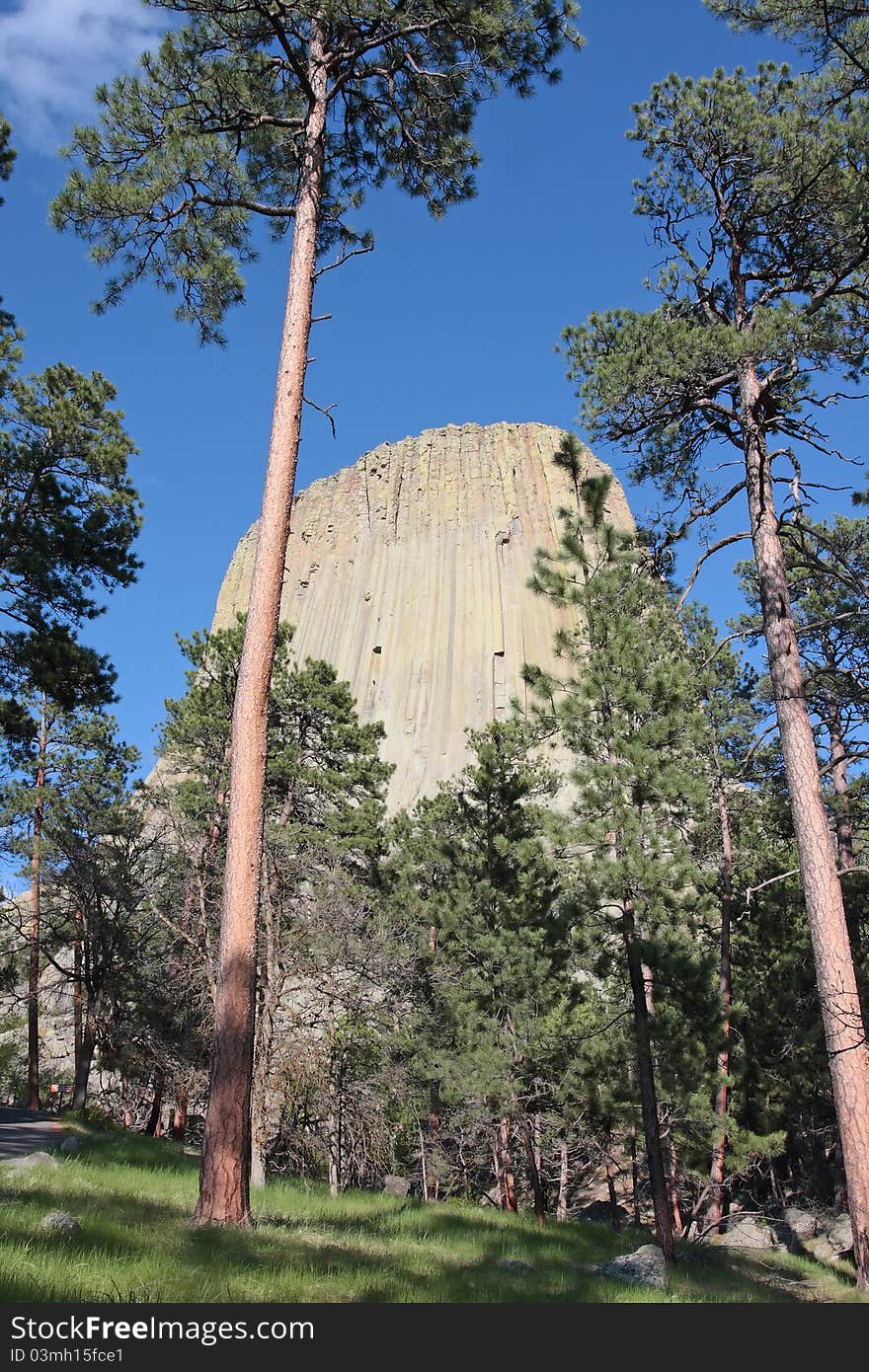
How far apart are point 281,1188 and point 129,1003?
33.8ft

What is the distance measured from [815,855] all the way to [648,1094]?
10.8 feet

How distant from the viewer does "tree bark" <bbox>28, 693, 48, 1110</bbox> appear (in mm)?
17641

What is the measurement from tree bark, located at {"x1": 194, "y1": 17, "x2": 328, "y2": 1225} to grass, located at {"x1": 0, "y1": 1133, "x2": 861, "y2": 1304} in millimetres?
491

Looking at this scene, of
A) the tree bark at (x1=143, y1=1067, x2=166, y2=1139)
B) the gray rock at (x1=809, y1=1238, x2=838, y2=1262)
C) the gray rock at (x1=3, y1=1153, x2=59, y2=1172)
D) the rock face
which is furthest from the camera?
the rock face

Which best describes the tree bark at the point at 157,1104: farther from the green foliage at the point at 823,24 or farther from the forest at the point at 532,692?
the green foliage at the point at 823,24

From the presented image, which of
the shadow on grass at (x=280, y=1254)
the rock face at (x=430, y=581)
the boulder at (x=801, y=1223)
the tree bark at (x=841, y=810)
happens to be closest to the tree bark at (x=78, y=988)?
the shadow on grass at (x=280, y=1254)

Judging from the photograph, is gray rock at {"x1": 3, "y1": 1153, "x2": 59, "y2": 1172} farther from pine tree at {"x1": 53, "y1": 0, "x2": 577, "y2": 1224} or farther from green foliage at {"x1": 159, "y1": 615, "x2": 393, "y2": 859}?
green foliage at {"x1": 159, "y1": 615, "x2": 393, "y2": 859}

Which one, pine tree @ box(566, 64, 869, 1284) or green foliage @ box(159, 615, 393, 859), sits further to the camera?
green foliage @ box(159, 615, 393, 859)

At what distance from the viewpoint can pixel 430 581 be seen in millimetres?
64188

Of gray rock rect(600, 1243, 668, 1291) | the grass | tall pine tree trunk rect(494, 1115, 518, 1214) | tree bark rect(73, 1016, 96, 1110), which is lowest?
tall pine tree trunk rect(494, 1115, 518, 1214)

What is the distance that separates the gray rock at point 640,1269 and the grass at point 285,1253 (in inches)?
7.2

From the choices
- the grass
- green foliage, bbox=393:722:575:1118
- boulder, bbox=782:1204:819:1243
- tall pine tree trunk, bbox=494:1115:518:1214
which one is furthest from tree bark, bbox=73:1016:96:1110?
boulder, bbox=782:1204:819:1243

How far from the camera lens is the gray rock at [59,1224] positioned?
429 cm

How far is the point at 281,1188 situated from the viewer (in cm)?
955
